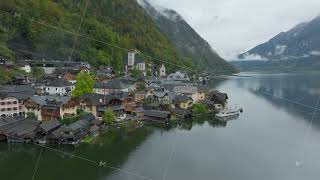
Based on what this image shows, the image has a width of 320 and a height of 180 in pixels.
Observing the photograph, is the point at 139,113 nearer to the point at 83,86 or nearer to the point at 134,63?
the point at 83,86

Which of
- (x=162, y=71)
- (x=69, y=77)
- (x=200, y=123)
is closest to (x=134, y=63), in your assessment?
(x=162, y=71)

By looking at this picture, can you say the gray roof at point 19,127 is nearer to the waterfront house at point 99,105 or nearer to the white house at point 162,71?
the waterfront house at point 99,105

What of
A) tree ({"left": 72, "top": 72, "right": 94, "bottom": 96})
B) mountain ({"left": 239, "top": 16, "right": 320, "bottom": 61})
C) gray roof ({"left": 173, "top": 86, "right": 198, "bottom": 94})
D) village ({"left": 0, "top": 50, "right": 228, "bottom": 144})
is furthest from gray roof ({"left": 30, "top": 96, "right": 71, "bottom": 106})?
mountain ({"left": 239, "top": 16, "right": 320, "bottom": 61})

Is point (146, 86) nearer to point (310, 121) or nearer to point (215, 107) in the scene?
point (215, 107)

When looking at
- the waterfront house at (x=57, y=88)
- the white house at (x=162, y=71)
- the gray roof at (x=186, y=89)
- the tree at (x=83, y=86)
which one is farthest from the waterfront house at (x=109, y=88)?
the white house at (x=162, y=71)

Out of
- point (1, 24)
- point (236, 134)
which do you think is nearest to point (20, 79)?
point (1, 24)

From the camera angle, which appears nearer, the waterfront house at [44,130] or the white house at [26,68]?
the waterfront house at [44,130]
